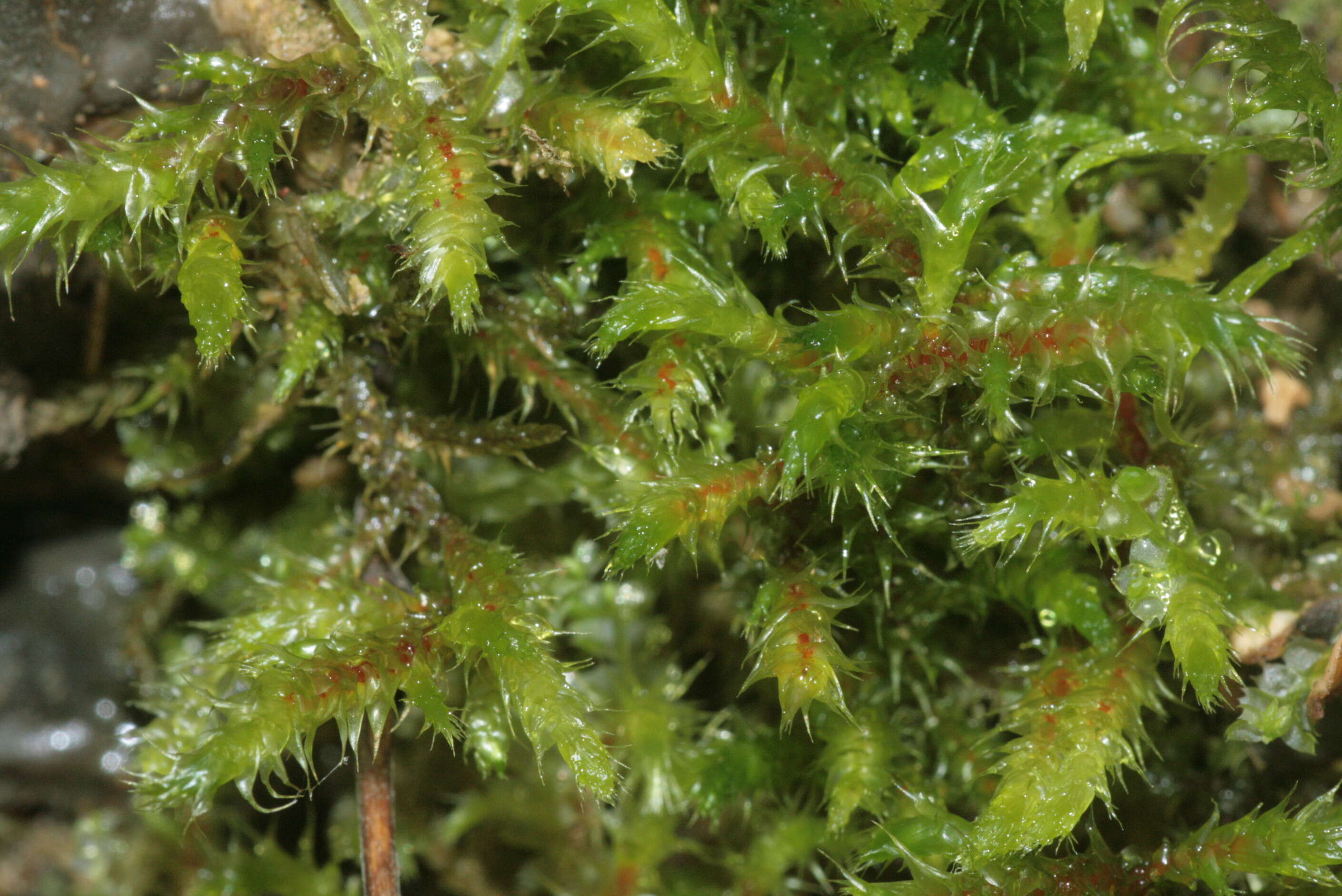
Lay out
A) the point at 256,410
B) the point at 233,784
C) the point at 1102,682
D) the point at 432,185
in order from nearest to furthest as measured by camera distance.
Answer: the point at 432,185 < the point at 1102,682 < the point at 256,410 < the point at 233,784

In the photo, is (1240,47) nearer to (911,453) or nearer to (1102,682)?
(911,453)

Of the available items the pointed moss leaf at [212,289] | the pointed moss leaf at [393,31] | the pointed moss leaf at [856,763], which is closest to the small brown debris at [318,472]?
the pointed moss leaf at [212,289]

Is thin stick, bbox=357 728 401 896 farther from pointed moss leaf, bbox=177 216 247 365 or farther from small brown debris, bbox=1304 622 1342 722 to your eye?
small brown debris, bbox=1304 622 1342 722

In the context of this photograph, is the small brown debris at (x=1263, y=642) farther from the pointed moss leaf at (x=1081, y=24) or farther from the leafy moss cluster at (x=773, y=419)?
the pointed moss leaf at (x=1081, y=24)

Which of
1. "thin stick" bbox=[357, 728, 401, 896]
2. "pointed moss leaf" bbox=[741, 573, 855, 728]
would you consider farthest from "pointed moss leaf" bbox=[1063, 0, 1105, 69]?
"thin stick" bbox=[357, 728, 401, 896]

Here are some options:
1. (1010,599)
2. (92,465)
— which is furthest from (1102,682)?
(92,465)
